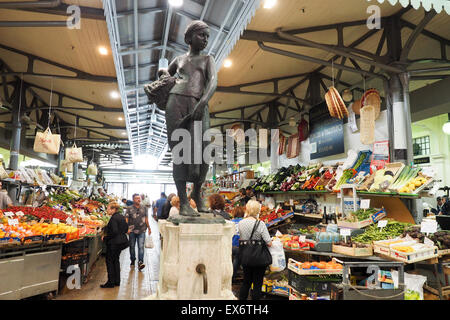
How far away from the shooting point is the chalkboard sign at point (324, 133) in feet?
21.4

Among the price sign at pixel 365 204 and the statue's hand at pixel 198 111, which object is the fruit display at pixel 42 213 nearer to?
the statue's hand at pixel 198 111

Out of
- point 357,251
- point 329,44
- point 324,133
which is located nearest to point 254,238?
point 357,251

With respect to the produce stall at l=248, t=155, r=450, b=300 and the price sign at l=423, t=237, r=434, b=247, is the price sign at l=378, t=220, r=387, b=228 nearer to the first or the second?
the produce stall at l=248, t=155, r=450, b=300

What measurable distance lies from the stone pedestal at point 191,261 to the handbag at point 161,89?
99 centimetres

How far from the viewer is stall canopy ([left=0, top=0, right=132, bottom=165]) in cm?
444

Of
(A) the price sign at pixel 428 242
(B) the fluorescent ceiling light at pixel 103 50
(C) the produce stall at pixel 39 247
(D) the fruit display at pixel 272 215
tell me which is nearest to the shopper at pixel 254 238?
(A) the price sign at pixel 428 242

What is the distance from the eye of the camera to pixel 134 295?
446cm

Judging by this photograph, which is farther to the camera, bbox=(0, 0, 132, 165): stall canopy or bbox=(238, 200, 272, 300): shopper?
bbox=(0, 0, 132, 165): stall canopy

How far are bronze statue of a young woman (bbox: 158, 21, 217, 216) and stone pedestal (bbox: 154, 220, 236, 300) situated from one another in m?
0.18

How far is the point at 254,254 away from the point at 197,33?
2397 millimetres

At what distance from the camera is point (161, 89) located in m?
2.37

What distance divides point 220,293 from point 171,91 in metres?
1.54

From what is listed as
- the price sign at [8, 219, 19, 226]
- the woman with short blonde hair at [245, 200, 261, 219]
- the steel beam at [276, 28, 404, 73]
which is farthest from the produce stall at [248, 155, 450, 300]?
the price sign at [8, 219, 19, 226]
